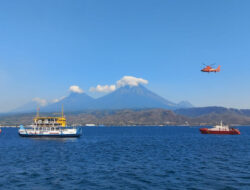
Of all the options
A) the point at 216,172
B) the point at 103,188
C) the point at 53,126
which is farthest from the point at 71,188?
the point at 53,126

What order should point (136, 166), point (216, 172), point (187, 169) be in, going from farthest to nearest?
point (136, 166), point (187, 169), point (216, 172)

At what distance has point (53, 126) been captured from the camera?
9956 centimetres

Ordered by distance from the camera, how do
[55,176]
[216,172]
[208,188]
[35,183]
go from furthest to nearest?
[216,172] < [55,176] < [35,183] < [208,188]

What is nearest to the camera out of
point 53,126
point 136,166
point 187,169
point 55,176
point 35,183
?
point 35,183

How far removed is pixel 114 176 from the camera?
A: 3002 centimetres

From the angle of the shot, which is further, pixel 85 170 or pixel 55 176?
pixel 85 170

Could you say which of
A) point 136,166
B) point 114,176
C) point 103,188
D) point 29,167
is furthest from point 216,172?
point 29,167

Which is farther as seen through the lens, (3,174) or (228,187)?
(3,174)

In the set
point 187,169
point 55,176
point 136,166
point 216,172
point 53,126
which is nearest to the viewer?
point 55,176

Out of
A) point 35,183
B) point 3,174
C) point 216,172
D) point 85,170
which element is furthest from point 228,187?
point 3,174

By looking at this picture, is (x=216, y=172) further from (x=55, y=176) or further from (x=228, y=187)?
(x=55, y=176)

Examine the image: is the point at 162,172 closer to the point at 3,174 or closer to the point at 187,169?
the point at 187,169

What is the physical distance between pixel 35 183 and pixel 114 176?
9.70m

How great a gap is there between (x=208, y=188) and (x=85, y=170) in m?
17.6
